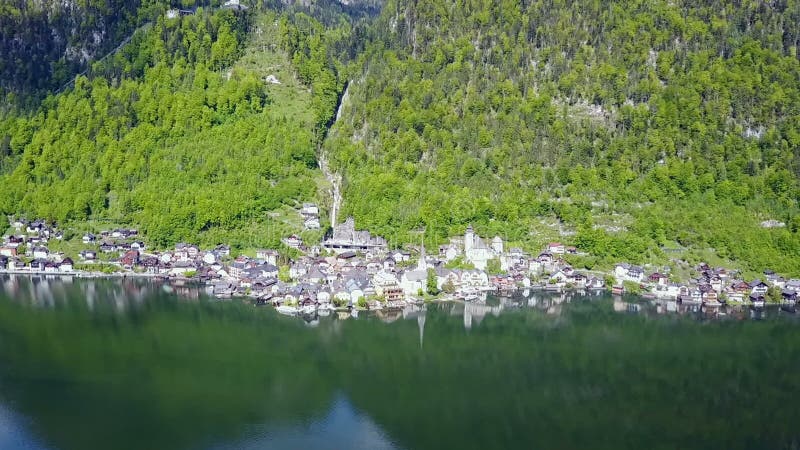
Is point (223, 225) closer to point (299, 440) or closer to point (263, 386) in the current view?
point (263, 386)

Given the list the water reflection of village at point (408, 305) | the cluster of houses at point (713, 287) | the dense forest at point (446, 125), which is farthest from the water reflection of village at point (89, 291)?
the cluster of houses at point (713, 287)

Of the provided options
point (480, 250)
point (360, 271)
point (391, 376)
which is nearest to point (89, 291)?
point (360, 271)

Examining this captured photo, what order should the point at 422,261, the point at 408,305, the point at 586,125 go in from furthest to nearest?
the point at 586,125 < the point at 422,261 < the point at 408,305

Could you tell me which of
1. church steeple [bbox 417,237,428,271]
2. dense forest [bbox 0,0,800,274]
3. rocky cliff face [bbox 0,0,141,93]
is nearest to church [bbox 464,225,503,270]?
dense forest [bbox 0,0,800,274]

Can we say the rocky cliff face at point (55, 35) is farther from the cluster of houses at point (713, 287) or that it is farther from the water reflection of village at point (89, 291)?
the cluster of houses at point (713, 287)

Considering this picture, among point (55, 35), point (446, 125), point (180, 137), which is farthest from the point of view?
point (55, 35)

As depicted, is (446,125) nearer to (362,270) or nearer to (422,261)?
(422,261)
